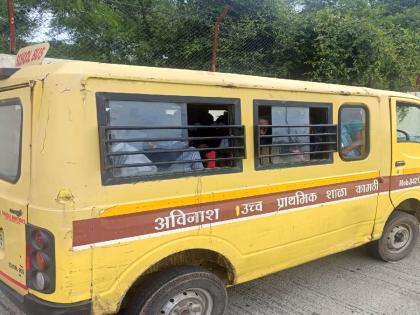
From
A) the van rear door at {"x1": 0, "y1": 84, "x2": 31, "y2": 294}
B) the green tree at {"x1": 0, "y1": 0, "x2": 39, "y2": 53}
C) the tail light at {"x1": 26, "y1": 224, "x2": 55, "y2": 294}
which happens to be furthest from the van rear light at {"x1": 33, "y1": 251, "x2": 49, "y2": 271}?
the green tree at {"x1": 0, "y1": 0, "x2": 39, "y2": 53}

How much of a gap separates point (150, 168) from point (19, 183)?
2.73 ft

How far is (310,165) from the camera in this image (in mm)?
3756

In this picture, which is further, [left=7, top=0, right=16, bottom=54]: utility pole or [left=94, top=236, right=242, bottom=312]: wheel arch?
[left=7, top=0, right=16, bottom=54]: utility pole

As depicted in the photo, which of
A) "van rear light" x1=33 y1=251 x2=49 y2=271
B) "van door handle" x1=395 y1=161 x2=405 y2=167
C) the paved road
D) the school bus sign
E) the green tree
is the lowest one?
the paved road

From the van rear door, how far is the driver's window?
12.2 feet

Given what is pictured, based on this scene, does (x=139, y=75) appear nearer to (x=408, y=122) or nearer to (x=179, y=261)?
(x=179, y=261)

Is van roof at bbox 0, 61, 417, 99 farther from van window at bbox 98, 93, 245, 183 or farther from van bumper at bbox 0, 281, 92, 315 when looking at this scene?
van bumper at bbox 0, 281, 92, 315

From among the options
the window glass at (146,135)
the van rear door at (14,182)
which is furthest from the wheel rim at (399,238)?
the van rear door at (14,182)

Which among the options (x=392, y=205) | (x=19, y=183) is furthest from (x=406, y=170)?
(x=19, y=183)

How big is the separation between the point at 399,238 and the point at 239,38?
214 inches

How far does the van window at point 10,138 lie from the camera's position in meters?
2.80

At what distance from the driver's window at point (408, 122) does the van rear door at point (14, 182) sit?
3730 mm

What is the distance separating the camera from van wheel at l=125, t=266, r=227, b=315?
2.84 m

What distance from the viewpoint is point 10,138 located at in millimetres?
2947
